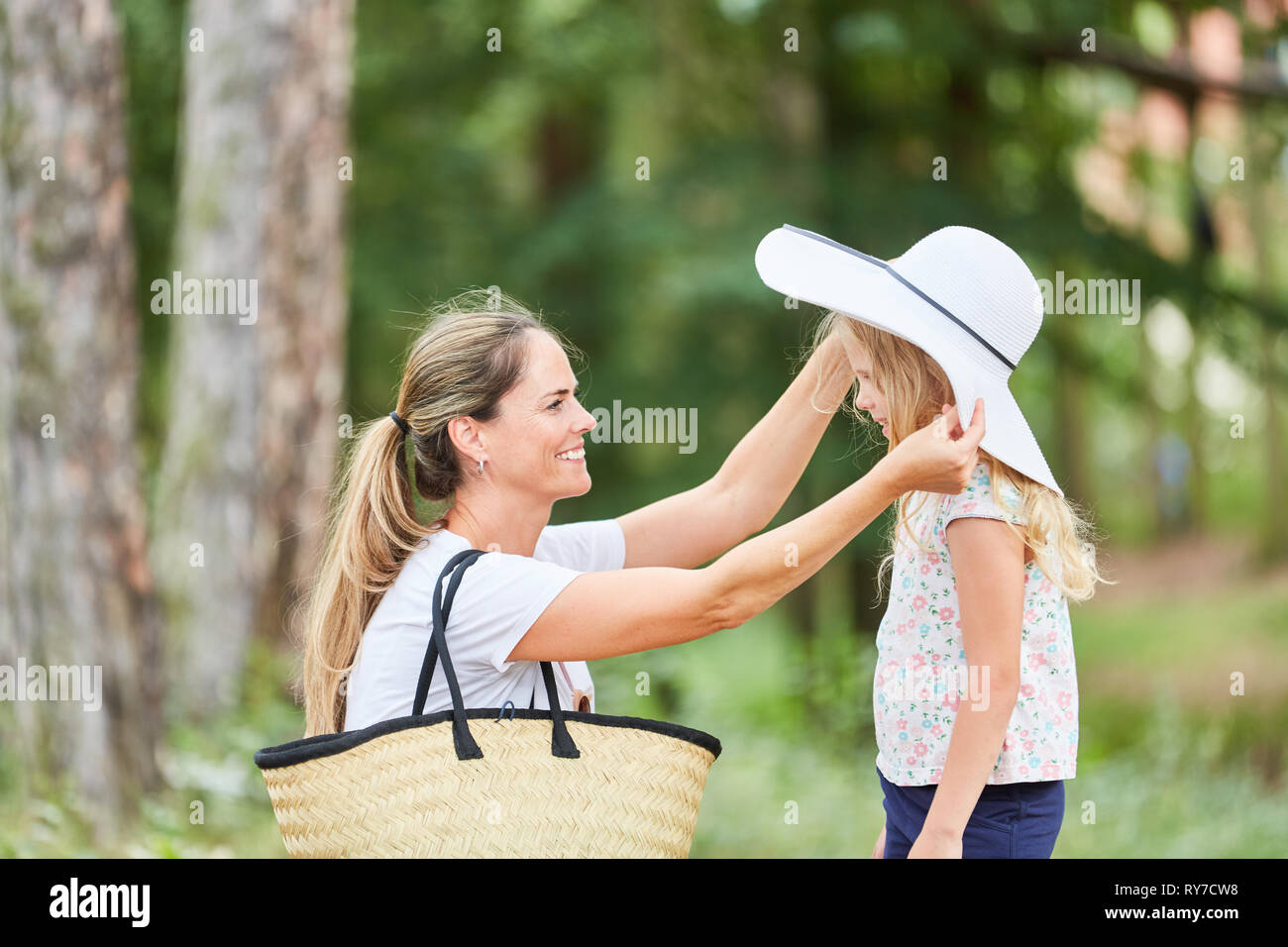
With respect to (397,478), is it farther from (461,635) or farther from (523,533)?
(461,635)

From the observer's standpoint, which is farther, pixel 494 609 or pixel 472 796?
pixel 494 609

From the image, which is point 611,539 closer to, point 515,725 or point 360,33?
point 515,725

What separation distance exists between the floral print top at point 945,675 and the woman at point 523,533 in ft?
0.81

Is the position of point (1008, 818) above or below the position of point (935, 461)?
below

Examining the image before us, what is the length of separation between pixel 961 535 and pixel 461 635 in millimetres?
866

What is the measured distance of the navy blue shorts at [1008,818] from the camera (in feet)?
6.77

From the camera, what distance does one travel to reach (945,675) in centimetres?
205

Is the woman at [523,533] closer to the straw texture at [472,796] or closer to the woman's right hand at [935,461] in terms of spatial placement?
the woman's right hand at [935,461]

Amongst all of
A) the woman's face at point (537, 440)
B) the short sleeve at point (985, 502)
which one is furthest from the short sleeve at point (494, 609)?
the short sleeve at point (985, 502)

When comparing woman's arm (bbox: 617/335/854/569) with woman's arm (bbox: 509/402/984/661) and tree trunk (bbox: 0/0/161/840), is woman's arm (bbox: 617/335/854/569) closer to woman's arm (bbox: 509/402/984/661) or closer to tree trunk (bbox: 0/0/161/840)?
woman's arm (bbox: 509/402/984/661)

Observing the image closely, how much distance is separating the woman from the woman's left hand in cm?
46

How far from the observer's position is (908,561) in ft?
7.14

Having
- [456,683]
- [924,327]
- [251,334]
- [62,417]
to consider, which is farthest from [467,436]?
[251,334]
